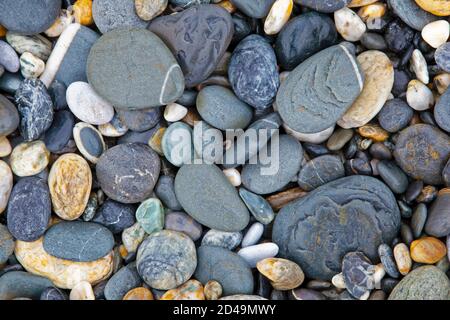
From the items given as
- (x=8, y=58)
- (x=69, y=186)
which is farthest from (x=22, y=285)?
(x=8, y=58)

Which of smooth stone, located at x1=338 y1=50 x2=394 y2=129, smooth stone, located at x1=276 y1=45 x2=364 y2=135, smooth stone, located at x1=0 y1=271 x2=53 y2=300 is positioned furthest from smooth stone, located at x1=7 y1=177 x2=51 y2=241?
smooth stone, located at x1=338 y1=50 x2=394 y2=129

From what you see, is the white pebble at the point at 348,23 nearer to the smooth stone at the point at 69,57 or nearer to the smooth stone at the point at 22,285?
the smooth stone at the point at 69,57

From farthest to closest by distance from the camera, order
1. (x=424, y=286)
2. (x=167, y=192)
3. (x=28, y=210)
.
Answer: (x=167, y=192)
(x=28, y=210)
(x=424, y=286)

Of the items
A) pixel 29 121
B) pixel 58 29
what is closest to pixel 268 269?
pixel 29 121

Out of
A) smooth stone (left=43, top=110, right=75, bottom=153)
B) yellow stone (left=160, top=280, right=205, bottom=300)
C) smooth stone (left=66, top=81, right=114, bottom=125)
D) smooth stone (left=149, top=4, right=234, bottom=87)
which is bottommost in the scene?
yellow stone (left=160, top=280, right=205, bottom=300)

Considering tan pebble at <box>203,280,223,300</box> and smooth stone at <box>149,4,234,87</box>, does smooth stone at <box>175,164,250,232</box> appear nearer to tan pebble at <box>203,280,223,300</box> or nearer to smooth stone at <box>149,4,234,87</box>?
tan pebble at <box>203,280,223,300</box>

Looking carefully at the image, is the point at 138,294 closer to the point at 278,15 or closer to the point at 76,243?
the point at 76,243
